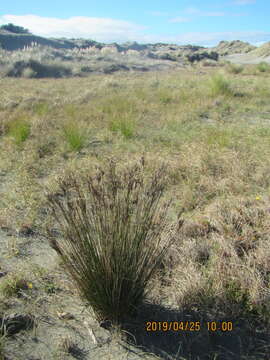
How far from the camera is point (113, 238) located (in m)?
1.95

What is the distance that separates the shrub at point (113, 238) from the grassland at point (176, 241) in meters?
0.22

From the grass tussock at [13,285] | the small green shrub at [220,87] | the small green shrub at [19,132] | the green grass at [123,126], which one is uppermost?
the small green shrub at [220,87]

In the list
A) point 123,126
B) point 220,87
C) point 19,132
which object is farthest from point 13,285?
point 220,87

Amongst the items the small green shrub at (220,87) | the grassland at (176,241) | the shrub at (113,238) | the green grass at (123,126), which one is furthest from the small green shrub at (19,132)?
the small green shrub at (220,87)

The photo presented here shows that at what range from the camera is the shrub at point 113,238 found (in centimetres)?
195

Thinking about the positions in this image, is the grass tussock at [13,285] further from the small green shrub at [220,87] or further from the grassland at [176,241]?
the small green shrub at [220,87]

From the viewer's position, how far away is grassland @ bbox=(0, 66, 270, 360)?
2.05 metres

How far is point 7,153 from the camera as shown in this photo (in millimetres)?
5805

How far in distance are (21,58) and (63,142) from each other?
23285mm

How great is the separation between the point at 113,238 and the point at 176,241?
116 cm

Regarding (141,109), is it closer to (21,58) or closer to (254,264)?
(254,264)

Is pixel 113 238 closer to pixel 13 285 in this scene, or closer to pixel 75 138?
pixel 13 285

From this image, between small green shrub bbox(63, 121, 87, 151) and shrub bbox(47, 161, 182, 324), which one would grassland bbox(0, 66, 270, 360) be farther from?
shrub bbox(47, 161, 182, 324)

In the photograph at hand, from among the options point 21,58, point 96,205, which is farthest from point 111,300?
point 21,58
